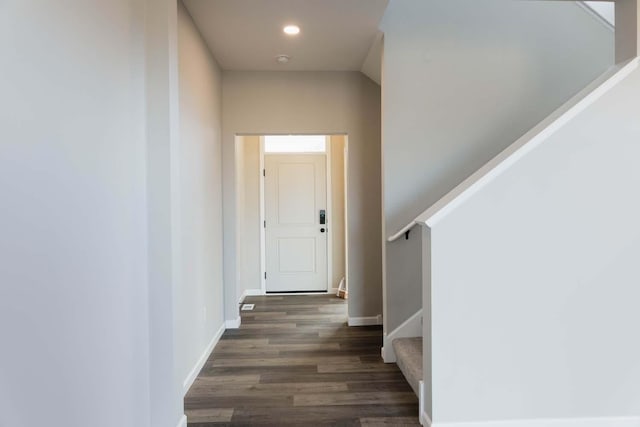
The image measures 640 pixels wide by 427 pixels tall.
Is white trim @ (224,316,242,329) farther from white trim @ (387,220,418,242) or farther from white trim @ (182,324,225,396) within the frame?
white trim @ (387,220,418,242)

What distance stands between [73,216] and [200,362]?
6.15ft

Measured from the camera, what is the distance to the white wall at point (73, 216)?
1067 mm

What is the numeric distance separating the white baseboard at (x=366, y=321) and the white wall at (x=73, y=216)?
2272 mm

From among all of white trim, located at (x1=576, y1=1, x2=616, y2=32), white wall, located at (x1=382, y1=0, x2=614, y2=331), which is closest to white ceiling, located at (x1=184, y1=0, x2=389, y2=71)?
A: white wall, located at (x1=382, y1=0, x2=614, y2=331)

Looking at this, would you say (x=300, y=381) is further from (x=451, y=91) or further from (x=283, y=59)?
(x=283, y=59)

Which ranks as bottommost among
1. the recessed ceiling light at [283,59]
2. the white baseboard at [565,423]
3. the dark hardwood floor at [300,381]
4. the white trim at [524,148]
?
the dark hardwood floor at [300,381]

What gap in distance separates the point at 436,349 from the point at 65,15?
6.76 feet

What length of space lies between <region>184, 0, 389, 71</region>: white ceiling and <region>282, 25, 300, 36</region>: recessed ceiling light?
0.12 ft

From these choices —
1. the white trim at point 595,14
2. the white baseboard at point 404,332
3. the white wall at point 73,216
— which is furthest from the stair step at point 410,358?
the white trim at point 595,14

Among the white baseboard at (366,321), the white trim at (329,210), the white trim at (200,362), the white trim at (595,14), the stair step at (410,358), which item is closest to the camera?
the stair step at (410,358)

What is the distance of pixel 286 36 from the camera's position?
297 centimetres

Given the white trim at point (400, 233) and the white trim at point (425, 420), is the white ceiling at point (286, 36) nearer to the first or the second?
the white trim at point (400, 233)

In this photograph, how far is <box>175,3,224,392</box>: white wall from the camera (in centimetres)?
247

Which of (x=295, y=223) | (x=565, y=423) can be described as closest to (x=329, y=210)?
(x=295, y=223)
